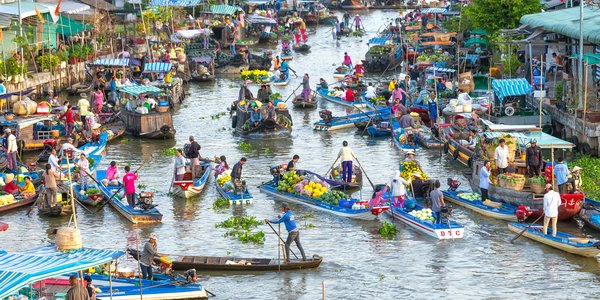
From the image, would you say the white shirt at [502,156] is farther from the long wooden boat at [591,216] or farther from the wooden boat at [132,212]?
the wooden boat at [132,212]

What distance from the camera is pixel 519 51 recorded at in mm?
59938

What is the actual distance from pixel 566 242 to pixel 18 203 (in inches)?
597

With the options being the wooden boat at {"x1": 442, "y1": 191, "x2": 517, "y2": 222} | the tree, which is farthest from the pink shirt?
the tree

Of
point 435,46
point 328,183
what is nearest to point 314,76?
point 435,46

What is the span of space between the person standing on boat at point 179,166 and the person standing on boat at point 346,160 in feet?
15.1

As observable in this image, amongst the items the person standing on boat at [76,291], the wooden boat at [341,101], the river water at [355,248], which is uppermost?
the person standing on boat at [76,291]

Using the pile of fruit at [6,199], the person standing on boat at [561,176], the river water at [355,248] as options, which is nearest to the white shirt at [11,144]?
the pile of fruit at [6,199]

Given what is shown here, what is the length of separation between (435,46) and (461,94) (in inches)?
781

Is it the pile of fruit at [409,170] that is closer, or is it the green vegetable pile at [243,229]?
the green vegetable pile at [243,229]

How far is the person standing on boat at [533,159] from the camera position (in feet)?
118

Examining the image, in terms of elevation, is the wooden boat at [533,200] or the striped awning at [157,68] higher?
the striped awning at [157,68]

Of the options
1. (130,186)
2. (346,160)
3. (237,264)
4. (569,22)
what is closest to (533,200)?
(346,160)

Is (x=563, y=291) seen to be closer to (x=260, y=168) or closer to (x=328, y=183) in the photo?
(x=328, y=183)

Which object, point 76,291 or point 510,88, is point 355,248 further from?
point 510,88
